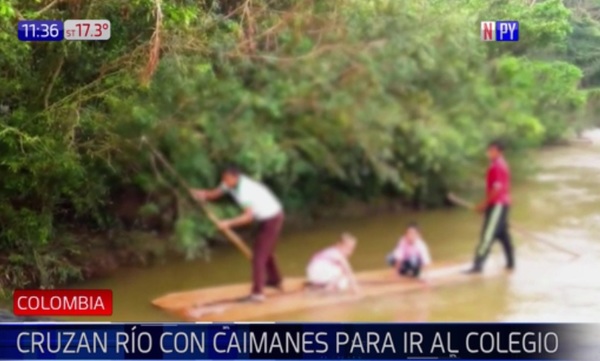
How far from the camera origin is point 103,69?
Answer: 2525 millimetres

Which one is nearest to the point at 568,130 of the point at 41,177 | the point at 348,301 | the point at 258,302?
the point at 348,301

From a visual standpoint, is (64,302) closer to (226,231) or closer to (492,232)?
(226,231)

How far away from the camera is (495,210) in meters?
2.41

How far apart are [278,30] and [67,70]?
726 millimetres

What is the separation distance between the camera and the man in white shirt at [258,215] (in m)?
2.40

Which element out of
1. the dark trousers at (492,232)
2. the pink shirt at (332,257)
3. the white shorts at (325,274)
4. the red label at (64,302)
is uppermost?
the dark trousers at (492,232)

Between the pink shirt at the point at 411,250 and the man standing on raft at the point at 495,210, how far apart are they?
16cm

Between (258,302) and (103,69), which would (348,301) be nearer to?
(258,302)

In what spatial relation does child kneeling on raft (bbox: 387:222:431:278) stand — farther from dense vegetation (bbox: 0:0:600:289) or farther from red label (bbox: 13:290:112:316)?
red label (bbox: 13:290:112:316)

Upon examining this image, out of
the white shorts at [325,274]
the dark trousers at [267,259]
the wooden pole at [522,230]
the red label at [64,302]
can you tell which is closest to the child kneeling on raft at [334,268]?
Answer: the white shorts at [325,274]

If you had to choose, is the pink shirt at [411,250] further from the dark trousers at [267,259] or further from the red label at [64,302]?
the red label at [64,302]

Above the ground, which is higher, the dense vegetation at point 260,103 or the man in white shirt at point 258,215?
the dense vegetation at point 260,103

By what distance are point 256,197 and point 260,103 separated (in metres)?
0.29

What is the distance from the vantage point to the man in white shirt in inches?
94.3
